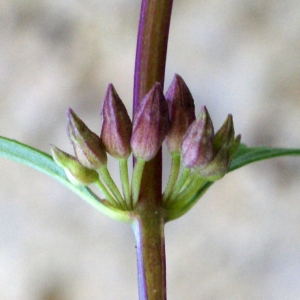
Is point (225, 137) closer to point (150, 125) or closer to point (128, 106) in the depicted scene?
point (150, 125)

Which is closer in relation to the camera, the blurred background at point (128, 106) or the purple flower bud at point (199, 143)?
the purple flower bud at point (199, 143)

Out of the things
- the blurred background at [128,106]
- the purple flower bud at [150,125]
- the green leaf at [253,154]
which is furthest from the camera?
the blurred background at [128,106]

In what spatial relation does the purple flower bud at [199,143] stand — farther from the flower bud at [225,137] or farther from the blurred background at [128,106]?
the blurred background at [128,106]

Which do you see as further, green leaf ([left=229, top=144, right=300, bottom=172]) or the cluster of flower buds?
green leaf ([left=229, top=144, right=300, bottom=172])

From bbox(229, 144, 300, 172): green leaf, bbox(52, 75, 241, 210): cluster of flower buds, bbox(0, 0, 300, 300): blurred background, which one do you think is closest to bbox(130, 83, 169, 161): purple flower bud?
bbox(52, 75, 241, 210): cluster of flower buds

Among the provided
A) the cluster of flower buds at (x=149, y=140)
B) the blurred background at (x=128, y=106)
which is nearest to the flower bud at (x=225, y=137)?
the cluster of flower buds at (x=149, y=140)

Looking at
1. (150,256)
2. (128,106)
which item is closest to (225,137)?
(150,256)

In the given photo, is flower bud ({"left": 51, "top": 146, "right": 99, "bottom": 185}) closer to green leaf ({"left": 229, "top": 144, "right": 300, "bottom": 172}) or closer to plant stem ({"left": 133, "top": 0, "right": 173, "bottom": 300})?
plant stem ({"left": 133, "top": 0, "right": 173, "bottom": 300})
